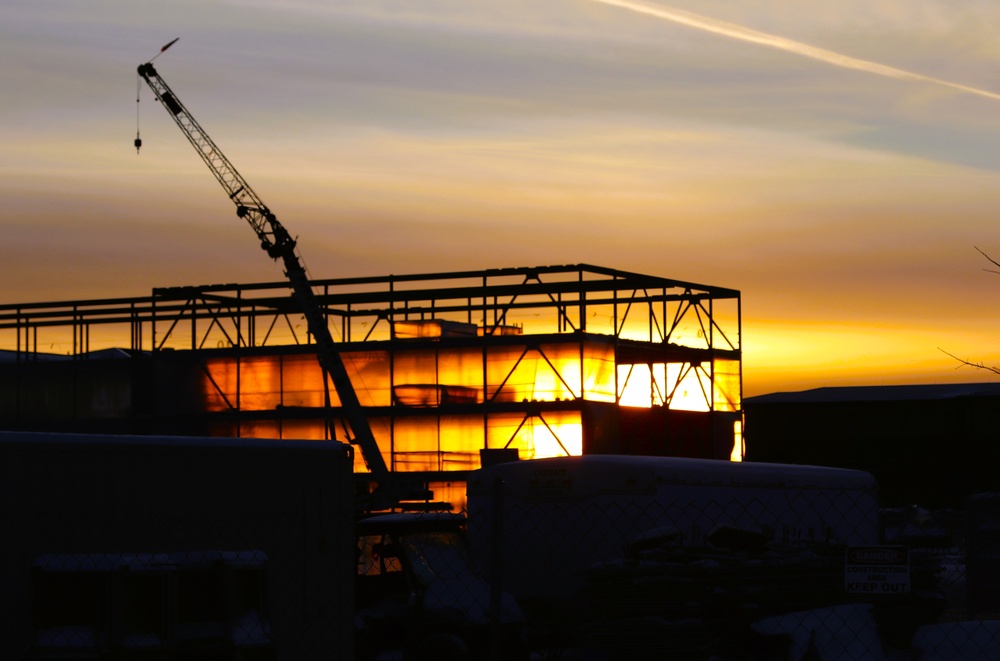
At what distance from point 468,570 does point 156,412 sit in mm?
45468

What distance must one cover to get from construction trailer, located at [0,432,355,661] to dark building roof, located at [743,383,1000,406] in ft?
253

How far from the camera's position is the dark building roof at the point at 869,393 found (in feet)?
292

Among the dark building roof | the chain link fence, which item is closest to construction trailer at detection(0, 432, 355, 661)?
the chain link fence

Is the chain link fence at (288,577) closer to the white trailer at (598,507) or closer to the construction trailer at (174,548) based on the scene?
the construction trailer at (174,548)

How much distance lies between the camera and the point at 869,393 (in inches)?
3711

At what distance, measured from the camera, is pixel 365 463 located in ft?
183

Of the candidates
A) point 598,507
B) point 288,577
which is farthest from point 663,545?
point 598,507

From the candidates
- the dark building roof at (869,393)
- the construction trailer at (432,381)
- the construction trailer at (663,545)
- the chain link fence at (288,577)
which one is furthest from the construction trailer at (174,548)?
the dark building roof at (869,393)

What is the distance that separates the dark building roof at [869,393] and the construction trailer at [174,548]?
253 feet

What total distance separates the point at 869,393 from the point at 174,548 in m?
87.5

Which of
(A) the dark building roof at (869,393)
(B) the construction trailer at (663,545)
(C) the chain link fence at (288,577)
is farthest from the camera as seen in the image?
(A) the dark building roof at (869,393)

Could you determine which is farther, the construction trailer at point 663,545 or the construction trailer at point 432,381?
the construction trailer at point 432,381

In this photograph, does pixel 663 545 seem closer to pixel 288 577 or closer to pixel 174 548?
pixel 288 577

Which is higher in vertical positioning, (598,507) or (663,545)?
(663,545)
